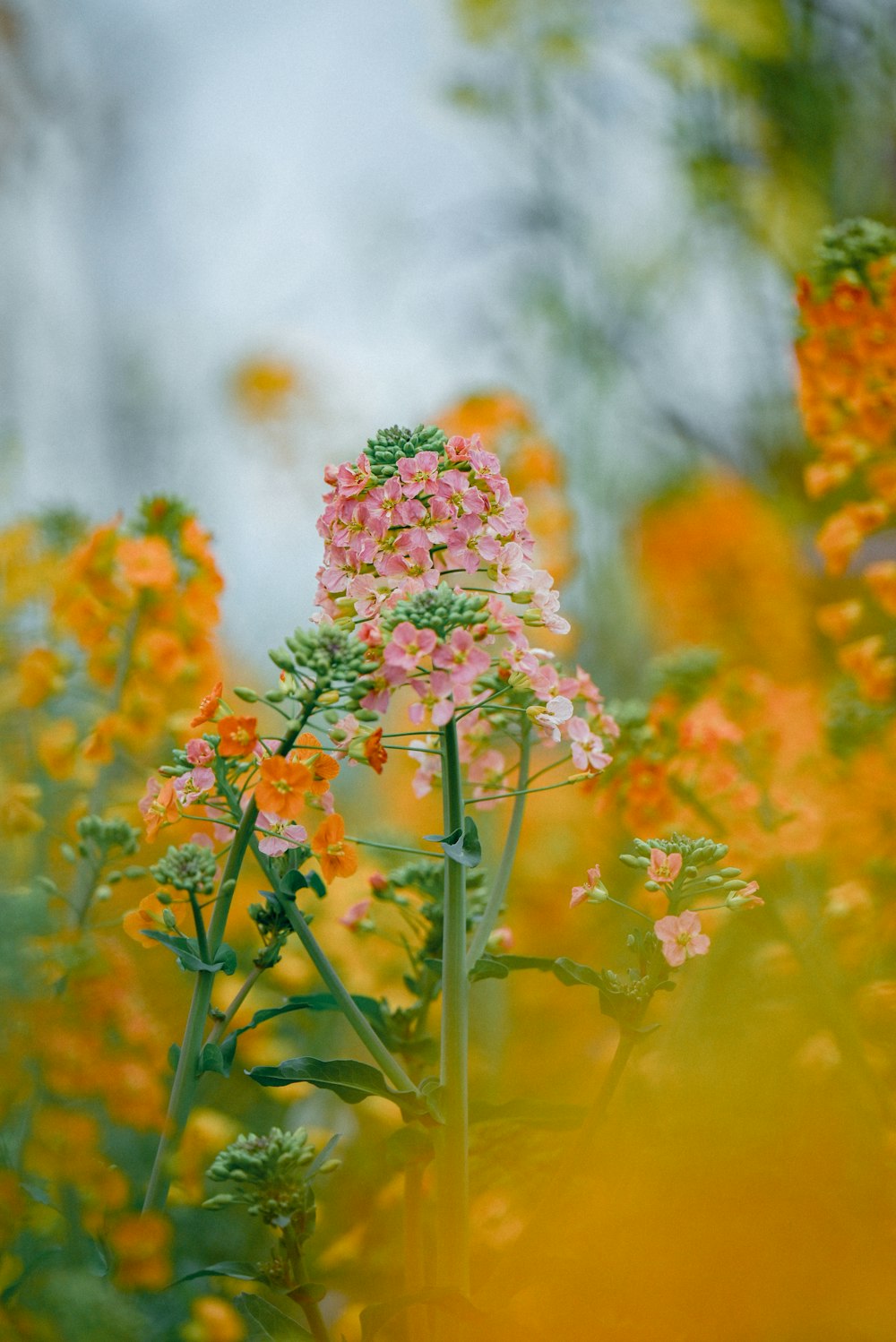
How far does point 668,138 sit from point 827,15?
1.86ft

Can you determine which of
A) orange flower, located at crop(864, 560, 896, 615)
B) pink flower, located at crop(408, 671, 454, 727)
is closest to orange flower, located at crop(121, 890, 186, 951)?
pink flower, located at crop(408, 671, 454, 727)

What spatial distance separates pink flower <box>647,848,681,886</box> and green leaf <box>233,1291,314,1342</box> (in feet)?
1.16

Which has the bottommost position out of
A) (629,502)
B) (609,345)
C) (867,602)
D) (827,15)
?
(867,602)

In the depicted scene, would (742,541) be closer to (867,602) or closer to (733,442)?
(867,602)

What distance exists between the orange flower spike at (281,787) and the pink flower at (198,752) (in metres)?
0.05

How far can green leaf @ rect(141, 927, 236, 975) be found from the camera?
66 cm

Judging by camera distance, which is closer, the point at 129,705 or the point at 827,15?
the point at 129,705

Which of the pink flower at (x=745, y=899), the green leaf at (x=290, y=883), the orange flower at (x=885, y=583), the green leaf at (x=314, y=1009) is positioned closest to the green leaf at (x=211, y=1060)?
the green leaf at (x=314, y=1009)

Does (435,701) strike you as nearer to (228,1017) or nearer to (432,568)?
(432,568)

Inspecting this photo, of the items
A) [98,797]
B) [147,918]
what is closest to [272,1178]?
[147,918]

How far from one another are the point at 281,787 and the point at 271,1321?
324 millimetres

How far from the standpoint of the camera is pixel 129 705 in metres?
1.17

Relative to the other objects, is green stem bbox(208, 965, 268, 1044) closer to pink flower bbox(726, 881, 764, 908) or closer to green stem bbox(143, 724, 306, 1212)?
green stem bbox(143, 724, 306, 1212)

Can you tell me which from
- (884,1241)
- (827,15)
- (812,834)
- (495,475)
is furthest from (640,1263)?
(827,15)
